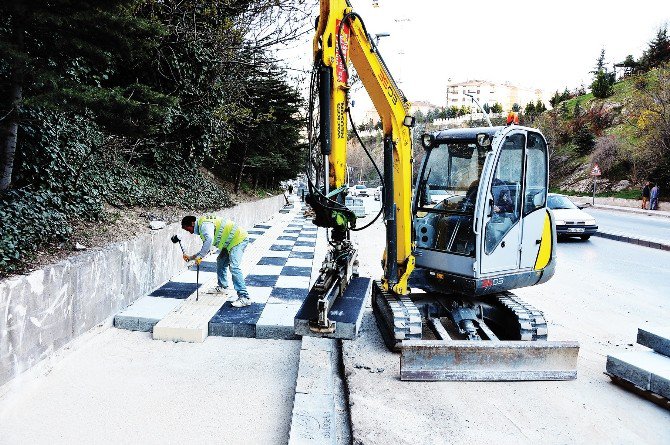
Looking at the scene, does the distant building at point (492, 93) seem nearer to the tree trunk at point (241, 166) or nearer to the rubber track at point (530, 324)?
the tree trunk at point (241, 166)

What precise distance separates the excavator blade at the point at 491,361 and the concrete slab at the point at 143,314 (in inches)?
124

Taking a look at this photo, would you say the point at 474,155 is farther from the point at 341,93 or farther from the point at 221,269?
the point at 221,269

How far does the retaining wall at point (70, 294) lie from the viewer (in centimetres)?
389

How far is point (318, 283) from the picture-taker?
504cm

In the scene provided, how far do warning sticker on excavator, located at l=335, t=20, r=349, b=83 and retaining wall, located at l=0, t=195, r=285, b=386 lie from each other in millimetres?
3402

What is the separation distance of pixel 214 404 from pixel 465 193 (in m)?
3.59

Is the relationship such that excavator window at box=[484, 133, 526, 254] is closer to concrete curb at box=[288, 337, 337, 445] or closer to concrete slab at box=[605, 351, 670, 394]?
concrete slab at box=[605, 351, 670, 394]

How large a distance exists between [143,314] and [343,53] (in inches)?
154

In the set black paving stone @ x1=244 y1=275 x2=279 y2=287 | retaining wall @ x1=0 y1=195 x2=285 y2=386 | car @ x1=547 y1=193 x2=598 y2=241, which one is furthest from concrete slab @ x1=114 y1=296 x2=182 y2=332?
car @ x1=547 y1=193 x2=598 y2=241

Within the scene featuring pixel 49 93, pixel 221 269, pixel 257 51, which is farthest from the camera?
pixel 257 51

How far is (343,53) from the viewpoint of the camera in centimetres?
456

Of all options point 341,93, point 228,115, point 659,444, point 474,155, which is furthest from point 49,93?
point 228,115

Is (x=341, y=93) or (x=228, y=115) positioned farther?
(x=228, y=115)

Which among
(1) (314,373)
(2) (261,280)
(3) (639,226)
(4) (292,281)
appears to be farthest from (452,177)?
(3) (639,226)
